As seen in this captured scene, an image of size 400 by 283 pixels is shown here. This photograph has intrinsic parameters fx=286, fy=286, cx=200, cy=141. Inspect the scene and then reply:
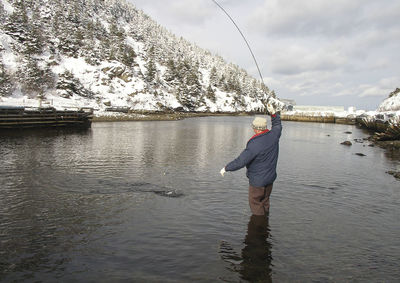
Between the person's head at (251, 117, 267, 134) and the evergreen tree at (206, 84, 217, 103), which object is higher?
the evergreen tree at (206, 84, 217, 103)

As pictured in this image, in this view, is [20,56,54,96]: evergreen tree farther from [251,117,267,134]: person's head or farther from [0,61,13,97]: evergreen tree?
[251,117,267,134]: person's head

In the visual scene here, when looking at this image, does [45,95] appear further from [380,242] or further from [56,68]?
[380,242]

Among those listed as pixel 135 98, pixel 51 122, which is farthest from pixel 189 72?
pixel 51 122

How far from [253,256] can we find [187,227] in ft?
6.88

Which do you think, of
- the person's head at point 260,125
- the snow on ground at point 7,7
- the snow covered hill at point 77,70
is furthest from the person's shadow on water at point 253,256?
the snow on ground at point 7,7

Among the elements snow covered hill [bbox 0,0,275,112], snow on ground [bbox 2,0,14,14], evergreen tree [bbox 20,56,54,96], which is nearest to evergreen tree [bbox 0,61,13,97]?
snow covered hill [bbox 0,0,275,112]

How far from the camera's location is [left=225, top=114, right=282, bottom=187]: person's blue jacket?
6.61m

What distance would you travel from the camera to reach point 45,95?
79688mm

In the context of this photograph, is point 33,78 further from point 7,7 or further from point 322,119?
point 322,119

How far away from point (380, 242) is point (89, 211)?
7747 mm

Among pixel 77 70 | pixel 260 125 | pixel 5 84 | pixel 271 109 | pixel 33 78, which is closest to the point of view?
pixel 260 125

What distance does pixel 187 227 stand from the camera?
7496mm

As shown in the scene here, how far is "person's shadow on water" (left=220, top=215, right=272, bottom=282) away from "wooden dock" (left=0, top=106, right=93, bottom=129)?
33.1 metres

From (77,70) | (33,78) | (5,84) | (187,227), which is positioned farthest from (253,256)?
(77,70)
